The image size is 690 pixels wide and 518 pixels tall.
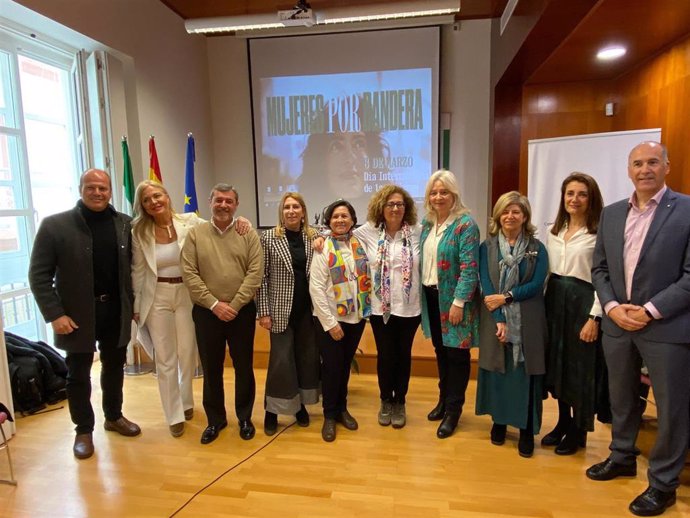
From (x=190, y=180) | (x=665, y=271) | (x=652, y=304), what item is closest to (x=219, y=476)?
(x=652, y=304)

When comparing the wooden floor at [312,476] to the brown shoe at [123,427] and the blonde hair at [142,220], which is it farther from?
the blonde hair at [142,220]

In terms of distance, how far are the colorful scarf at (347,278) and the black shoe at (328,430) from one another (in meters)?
0.70

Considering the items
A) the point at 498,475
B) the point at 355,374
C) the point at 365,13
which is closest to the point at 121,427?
the point at 355,374

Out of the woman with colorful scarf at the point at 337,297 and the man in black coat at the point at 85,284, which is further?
the woman with colorful scarf at the point at 337,297

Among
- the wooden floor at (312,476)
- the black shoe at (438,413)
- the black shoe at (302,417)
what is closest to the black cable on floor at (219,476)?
the wooden floor at (312,476)

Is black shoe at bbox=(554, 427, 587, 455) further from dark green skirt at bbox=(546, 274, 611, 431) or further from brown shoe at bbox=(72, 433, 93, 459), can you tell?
brown shoe at bbox=(72, 433, 93, 459)

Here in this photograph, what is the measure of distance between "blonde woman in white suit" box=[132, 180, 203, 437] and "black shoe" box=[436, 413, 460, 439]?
161 centimetres

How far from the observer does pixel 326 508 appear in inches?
83.3

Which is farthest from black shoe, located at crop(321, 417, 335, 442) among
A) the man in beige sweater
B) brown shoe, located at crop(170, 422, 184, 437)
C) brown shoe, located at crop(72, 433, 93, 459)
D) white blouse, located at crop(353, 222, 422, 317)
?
brown shoe, located at crop(72, 433, 93, 459)

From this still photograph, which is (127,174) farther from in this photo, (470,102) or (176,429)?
(470,102)

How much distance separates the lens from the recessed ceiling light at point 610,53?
11.6 feet

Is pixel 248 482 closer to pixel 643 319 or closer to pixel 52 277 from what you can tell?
pixel 52 277

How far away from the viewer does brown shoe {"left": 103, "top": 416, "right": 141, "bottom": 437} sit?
9.27 feet

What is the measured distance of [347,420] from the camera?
9.45 ft
